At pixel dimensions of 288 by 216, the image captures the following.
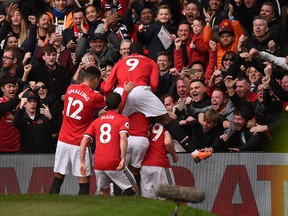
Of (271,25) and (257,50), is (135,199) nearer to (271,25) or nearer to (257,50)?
(257,50)

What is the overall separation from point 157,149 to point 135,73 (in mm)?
1344

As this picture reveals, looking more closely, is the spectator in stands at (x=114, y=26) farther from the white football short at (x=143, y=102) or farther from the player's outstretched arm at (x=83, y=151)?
the player's outstretched arm at (x=83, y=151)

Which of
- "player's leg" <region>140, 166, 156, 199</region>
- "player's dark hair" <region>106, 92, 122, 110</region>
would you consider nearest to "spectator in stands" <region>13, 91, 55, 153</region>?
"player's leg" <region>140, 166, 156, 199</region>

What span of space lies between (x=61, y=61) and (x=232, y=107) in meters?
4.55

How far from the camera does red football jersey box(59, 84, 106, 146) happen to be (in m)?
19.4

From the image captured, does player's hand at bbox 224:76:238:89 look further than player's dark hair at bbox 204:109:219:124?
Yes

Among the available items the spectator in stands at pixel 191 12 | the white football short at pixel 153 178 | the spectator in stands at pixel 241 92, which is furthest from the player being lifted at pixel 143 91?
the spectator in stands at pixel 191 12

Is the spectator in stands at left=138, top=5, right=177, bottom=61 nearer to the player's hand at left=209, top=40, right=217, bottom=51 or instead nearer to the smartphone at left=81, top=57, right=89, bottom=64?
the player's hand at left=209, top=40, right=217, bottom=51

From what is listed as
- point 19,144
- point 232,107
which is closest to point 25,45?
point 19,144

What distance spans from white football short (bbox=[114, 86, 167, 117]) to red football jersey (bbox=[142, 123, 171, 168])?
1.35ft

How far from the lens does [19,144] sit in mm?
21984

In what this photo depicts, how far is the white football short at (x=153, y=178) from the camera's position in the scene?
19.9 metres

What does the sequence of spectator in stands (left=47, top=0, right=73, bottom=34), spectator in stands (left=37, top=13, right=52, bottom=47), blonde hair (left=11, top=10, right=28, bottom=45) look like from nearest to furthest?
1. spectator in stands (left=37, top=13, right=52, bottom=47)
2. blonde hair (left=11, top=10, right=28, bottom=45)
3. spectator in stands (left=47, top=0, right=73, bottom=34)

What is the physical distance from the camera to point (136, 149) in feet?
64.5
